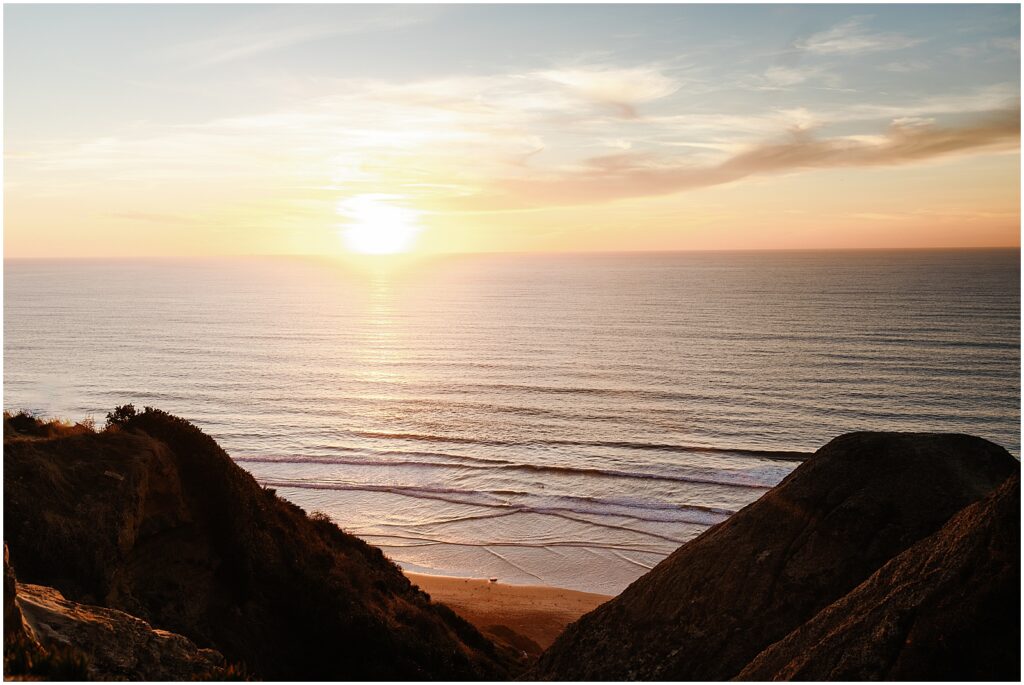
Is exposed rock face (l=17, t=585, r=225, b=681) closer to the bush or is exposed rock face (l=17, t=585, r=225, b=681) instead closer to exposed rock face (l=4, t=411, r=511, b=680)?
exposed rock face (l=4, t=411, r=511, b=680)

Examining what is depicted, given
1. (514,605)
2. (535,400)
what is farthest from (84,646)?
(535,400)

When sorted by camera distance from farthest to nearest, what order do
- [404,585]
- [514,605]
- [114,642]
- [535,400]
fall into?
[535,400] < [514,605] < [404,585] < [114,642]

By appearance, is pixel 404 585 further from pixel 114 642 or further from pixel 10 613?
pixel 10 613

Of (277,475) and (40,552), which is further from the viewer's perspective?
(277,475)

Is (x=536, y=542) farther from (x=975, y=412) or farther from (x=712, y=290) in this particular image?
(x=712, y=290)

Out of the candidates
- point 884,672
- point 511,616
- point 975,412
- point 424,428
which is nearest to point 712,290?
point 975,412

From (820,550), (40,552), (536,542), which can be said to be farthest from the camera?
(536,542)

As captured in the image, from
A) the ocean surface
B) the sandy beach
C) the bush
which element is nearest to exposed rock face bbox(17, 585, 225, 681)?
the bush

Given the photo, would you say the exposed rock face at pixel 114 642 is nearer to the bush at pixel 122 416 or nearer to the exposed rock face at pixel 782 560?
the bush at pixel 122 416
